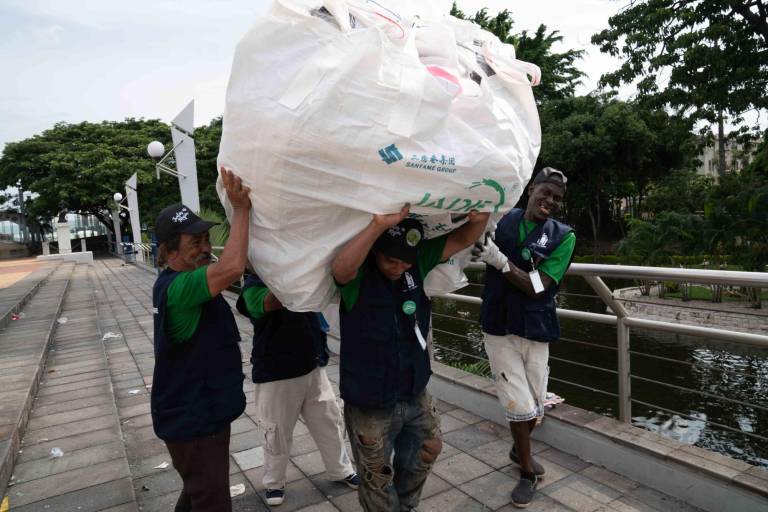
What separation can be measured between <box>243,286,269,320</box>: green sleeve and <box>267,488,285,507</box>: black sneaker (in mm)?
948

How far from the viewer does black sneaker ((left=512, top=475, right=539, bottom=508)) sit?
2422mm

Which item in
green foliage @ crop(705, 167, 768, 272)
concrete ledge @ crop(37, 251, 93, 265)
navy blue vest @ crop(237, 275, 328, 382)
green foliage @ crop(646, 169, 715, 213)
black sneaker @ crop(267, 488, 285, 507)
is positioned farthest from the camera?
concrete ledge @ crop(37, 251, 93, 265)

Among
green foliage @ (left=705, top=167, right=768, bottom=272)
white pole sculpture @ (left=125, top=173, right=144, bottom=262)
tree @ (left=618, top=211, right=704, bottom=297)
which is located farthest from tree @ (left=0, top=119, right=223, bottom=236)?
green foliage @ (left=705, top=167, right=768, bottom=272)

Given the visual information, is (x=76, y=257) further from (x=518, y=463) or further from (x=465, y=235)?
(x=465, y=235)

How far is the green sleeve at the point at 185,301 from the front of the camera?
1.82m

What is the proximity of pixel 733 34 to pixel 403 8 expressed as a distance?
517 inches

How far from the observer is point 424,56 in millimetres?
1711

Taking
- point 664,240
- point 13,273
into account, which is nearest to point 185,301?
point 664,240

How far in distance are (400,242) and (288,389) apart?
42.6 inches

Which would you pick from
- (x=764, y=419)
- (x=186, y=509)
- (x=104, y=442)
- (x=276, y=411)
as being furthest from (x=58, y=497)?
(x=764, y=419)

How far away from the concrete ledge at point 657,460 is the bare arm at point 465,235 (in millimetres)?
1409

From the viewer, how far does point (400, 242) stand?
1.82 meters

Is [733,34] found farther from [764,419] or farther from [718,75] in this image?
[764,419]

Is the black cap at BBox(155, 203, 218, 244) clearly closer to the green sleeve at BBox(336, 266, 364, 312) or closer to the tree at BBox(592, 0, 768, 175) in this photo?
the green sleeve at BBox(336, 266, 364, 312)
